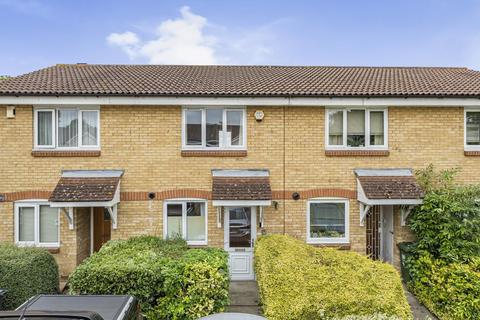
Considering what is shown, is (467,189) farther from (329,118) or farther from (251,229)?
(251,229)

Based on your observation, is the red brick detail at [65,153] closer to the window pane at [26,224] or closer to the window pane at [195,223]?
the window pane at [26,224]

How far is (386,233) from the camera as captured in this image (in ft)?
35.3

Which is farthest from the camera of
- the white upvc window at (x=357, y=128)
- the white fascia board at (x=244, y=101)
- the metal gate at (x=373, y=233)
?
the metal gate at (x=373, y=233)

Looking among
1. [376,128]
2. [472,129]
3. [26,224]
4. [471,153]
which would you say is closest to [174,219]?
[26,224]

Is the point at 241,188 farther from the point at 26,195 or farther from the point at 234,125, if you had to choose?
the point at 26,195

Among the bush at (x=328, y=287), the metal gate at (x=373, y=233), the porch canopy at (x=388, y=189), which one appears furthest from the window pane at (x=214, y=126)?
the metal gate at (x=373, y=233)

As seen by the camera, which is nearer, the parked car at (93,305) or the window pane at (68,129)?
the parked car at (93,305)

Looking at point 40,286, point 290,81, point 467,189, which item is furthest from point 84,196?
point 467,189

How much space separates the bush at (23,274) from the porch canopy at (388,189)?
833 centimetres

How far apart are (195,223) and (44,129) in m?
5.26

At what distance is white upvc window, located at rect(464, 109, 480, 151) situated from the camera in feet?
Answer: 33.6

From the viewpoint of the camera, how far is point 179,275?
254 inches

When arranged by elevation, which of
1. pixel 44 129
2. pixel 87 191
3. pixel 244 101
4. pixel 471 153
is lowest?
pixel 87 191

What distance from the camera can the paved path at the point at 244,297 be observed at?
7.91m
